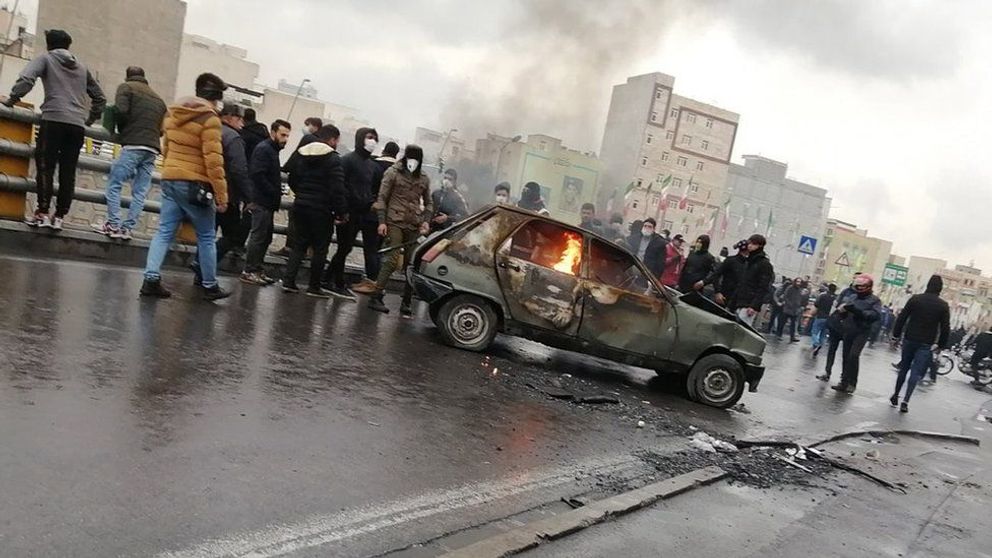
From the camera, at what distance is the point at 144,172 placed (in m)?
8.23

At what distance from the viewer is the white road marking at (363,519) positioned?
274cm

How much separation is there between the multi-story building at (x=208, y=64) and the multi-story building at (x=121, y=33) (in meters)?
18.0

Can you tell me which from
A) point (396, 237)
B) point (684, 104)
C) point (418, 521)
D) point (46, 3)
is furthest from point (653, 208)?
point (418, 521)

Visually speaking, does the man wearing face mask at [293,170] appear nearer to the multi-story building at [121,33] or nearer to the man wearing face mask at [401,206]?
the man wearing face mask at [401,206]

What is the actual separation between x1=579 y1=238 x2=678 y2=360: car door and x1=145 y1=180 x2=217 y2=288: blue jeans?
373 cm

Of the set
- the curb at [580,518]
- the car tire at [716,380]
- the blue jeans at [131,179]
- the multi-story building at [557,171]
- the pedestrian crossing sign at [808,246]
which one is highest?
the multi-story building at [557,171]

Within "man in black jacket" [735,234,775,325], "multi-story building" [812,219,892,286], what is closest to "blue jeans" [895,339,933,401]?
"man in black jacket" [735,234,775,325]

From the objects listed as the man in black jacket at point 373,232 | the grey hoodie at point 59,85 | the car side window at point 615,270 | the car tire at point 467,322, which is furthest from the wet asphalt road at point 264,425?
the man in black jacket at point 373,232

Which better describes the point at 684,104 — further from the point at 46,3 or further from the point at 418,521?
the point at 418,521

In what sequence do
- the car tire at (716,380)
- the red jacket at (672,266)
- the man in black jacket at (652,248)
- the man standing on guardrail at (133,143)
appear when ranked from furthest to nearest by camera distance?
the red jacket at (672,266) < the man in black jacket at (652,248) < the man standing on guardrail at (133,143) < the car tire at (716,380)

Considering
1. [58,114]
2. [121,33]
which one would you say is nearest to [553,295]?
[58,114]

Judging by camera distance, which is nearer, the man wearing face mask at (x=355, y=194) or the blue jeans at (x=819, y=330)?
the man wearing face mask at (x=355, y=194)

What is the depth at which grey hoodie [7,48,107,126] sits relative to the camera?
7.23 meters

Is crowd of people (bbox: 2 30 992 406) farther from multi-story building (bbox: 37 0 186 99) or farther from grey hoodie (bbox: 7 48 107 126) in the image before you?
multi-story building (bbox: 37 0 186 99)
